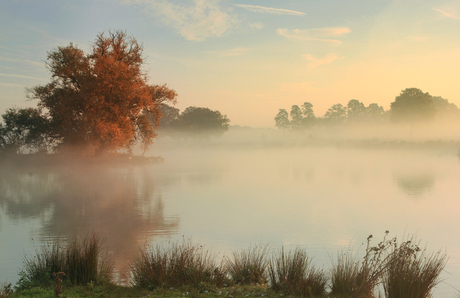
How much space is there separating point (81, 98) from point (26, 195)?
12.3 metres

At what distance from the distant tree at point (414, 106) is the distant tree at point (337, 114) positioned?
25.4 m

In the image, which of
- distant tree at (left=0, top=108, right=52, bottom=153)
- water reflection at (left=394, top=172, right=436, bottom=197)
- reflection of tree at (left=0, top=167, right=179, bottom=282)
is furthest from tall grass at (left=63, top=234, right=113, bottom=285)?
distant tree at (left=0, top=108, right=52, bottom=153)

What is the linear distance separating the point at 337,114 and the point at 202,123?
3480 cm

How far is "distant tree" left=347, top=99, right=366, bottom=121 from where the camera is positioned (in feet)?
303

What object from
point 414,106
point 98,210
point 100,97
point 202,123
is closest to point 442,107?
point 414,106

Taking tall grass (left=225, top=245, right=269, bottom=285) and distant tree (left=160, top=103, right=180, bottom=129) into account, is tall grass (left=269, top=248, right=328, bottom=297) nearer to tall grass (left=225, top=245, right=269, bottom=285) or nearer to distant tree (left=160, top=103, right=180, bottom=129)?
tall grass (left=225, top=245, right=269, bottom=285)

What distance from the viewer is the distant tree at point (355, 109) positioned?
92.3 m

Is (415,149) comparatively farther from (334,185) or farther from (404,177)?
(334,185)

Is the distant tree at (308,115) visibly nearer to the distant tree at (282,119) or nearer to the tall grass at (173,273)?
the distant tree at (282,119)

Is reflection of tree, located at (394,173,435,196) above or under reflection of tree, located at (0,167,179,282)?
above

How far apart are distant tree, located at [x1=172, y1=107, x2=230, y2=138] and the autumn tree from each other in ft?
176

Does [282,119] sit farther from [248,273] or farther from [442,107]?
[248,273]

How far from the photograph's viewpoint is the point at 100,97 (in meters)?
27.4

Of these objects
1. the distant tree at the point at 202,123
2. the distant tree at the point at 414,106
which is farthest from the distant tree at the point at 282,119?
the distant tree at the point at 414,106
